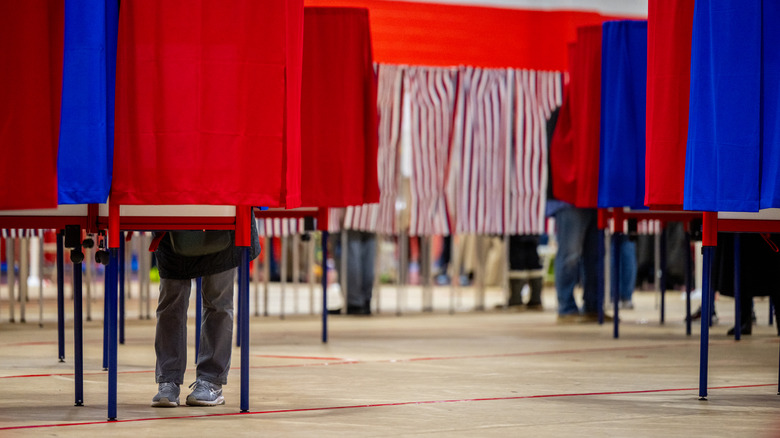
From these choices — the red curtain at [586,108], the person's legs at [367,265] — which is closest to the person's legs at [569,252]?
the red curtain at [586,108]

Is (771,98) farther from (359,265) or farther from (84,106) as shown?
(359,265)

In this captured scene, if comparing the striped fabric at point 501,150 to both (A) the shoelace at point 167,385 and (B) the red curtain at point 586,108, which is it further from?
(A) the shoelace at point 167,385

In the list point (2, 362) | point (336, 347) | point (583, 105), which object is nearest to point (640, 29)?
point (583, 105)

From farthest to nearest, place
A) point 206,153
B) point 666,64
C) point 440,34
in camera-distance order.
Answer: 1. point 440,34
2. point 666,64
3. point 206,153

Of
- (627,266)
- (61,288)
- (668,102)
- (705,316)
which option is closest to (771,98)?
(668,102)

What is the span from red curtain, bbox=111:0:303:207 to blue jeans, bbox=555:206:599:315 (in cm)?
476

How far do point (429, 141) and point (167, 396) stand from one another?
5104 mm

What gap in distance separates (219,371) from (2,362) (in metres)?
1.86

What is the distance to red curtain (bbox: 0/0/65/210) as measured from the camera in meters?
3.18

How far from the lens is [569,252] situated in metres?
7.92

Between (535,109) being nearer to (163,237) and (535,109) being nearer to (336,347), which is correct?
(336,347)

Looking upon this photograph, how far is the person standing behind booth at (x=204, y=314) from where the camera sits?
3676mm

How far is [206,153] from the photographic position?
3.32 m

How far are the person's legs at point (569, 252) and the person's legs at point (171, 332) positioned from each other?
459 cm
